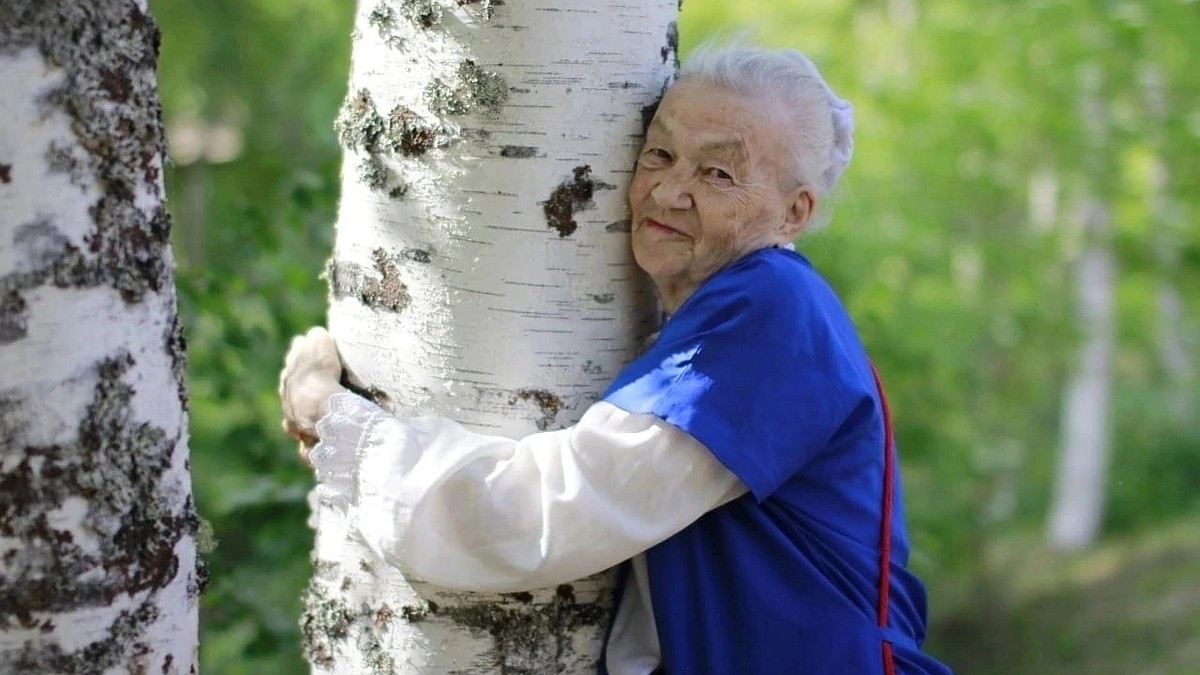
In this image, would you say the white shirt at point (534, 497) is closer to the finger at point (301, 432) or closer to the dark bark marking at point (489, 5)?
the finger at point (301, 432)

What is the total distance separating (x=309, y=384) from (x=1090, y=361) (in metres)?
9.52

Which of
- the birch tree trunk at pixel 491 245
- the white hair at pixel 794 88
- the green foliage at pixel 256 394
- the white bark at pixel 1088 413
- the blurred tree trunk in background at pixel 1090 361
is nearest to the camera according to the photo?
the birch tree trunk at pixel 491 245

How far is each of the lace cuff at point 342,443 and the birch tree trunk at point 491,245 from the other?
2.5 inches

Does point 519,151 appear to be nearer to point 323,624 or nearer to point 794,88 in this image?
point 794,88

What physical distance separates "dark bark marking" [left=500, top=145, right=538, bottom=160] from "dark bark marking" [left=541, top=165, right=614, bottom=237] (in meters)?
0.07

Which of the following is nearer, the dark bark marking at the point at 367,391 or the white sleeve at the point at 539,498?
the white sleeve at the point at 539,498

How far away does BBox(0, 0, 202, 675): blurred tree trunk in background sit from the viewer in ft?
4.69

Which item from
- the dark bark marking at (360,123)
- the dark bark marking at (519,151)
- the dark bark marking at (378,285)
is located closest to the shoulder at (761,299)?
the dark bark marking at (519,151)

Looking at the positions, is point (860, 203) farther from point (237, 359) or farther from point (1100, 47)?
point (237, 359)

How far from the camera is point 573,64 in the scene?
1.92 metres

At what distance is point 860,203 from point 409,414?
534 cm

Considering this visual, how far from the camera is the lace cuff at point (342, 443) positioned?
6.31ft

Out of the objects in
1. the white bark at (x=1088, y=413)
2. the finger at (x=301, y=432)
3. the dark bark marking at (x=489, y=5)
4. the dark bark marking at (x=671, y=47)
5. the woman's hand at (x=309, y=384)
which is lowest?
the white bark at (x=1088, y=413)

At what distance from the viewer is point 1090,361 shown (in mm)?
10438
